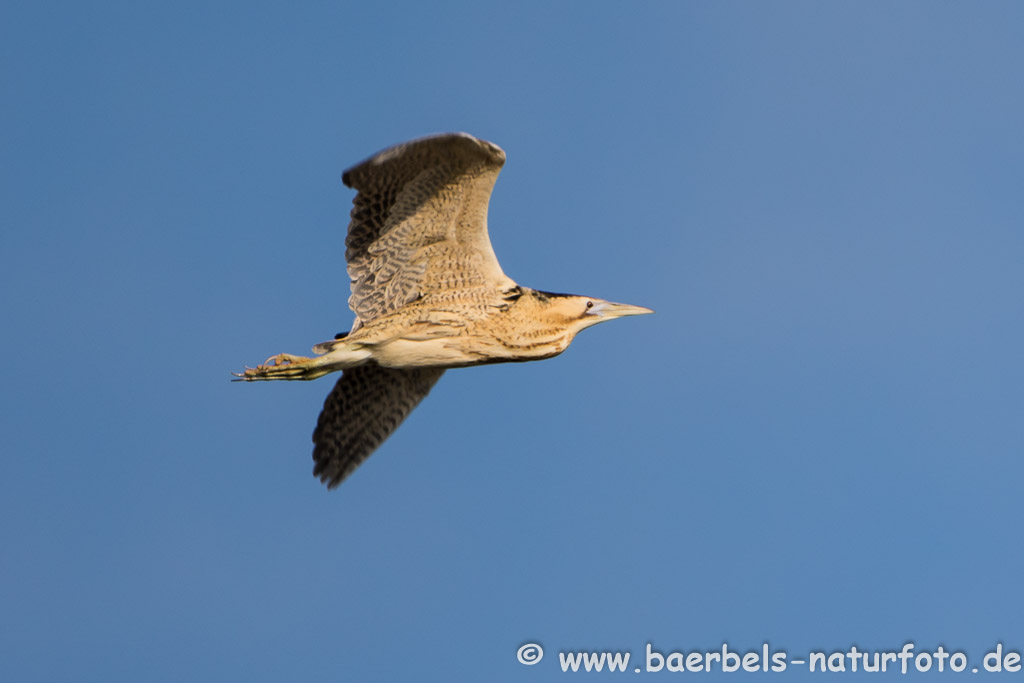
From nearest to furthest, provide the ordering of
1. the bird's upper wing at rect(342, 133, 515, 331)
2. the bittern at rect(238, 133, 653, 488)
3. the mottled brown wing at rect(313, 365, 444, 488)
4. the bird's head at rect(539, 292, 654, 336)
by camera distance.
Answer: the bird's upper wing at rect(342, 133, 515, 331) → the bittern at rect(238, 133, 653, 488) → the bird's head at rect(539, 292, 654, 336) → the mottled brown wing at rect(313, 365, 444, 488)

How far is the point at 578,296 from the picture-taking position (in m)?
11.1

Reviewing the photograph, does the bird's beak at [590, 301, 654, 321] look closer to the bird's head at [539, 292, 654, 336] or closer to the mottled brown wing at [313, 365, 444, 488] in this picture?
the bird's head at [539, 292, 654, 336]

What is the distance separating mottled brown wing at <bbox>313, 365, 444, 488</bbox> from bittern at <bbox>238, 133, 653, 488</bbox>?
1139 millimetres

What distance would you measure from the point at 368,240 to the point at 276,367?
1.11 meters

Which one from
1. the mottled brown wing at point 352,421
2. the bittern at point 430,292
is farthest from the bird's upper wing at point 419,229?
the mottled brown wing at point 352,421

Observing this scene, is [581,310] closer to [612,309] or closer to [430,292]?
[612,309]

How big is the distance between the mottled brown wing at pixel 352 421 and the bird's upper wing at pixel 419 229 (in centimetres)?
115

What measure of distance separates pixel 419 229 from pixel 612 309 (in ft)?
5.06

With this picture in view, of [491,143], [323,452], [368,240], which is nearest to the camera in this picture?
[491,143]

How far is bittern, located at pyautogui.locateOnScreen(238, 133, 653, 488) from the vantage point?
10609 millimetres

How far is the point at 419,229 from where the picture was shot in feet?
35.3

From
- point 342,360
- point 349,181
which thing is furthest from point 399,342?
point 349,181

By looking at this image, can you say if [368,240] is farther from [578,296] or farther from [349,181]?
[578,296]

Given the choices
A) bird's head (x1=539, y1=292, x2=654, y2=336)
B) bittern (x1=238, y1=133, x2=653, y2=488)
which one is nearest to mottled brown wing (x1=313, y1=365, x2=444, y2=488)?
bittern (x1=238, y1=133, x2=653, y2=488)
